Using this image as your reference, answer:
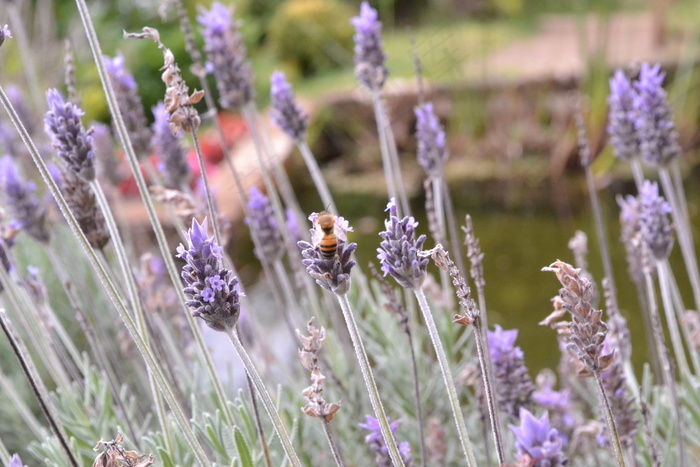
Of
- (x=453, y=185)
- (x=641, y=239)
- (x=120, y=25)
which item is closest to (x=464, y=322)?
(x=641, y=239)

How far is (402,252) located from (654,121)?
3.11 feet

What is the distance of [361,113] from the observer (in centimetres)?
677

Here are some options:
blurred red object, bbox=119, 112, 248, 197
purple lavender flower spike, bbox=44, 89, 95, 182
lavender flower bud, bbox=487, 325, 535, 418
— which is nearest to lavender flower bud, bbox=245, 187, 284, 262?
purple lavender flower spike, bbox=44, 89, 95, 182

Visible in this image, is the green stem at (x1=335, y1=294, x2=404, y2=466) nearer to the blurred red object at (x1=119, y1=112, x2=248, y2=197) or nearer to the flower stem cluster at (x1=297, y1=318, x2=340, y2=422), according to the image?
the flower stem cluster at (x1=297, y1=318, x2=340, y2=422)

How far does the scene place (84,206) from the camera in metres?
1.33

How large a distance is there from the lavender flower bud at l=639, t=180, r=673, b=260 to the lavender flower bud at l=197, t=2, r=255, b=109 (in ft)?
3.12

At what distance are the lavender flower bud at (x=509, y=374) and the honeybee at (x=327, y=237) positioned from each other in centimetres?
50

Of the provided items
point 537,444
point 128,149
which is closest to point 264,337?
point 128,149

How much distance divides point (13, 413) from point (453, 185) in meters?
4.17

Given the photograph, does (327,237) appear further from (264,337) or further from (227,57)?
(264,337)

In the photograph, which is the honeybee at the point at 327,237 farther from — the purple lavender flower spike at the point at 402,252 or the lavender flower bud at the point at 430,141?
the lavender flower bud at the point at 430,141

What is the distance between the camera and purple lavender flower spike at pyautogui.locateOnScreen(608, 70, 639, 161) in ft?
5.31

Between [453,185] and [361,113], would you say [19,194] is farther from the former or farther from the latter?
[361,113]

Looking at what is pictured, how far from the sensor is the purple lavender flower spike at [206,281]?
2.81 feet
